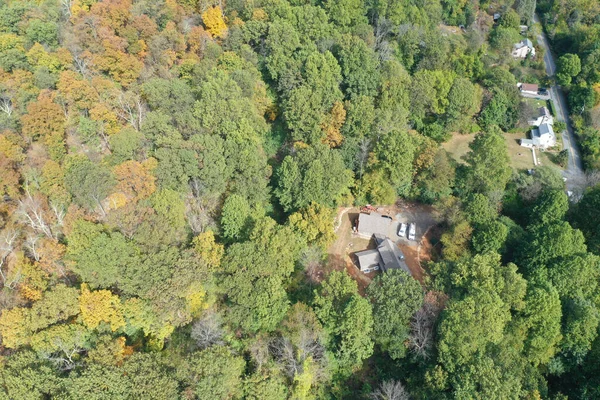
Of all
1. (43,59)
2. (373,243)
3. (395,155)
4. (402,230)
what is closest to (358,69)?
(395,155)

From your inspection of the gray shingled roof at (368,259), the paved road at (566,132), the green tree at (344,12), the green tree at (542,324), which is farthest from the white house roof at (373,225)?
the green tree at (344,12)

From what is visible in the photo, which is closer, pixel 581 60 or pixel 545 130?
pixel 545 130

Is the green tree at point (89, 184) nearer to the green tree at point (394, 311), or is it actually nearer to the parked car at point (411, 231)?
the green tree at point (394, 311)

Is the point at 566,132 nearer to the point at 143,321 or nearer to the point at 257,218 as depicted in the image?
the point at 257,218

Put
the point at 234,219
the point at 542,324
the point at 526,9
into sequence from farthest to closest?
the point at 526,9 → the point at 234,219 → the point at 542,324

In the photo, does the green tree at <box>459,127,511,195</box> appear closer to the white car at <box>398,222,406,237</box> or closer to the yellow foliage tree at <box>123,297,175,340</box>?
the white car at <box>398,222,406,237</box>

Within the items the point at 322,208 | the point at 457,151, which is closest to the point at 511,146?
the point at 457,151

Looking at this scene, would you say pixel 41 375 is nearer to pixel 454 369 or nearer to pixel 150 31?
pixel 454 369
